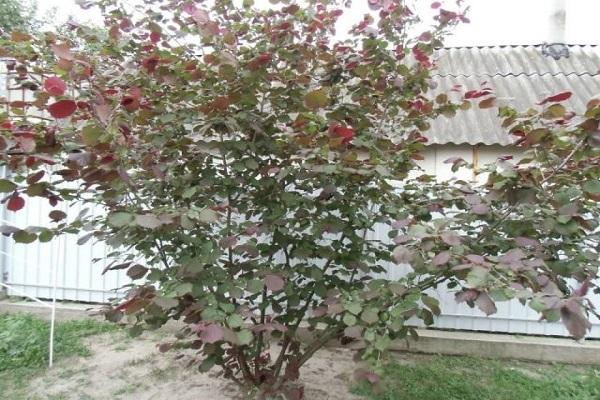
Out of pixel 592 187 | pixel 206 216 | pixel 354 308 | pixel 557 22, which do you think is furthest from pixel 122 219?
pixel 557 22

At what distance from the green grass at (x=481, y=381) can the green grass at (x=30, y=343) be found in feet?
7.94

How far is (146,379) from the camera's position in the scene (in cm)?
340

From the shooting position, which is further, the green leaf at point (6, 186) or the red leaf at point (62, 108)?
the green leaf at point (6, 186)

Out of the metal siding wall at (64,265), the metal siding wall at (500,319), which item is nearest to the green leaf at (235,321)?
the metal siding wall at (500,319)

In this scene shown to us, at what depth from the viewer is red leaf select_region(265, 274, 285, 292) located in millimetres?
1788

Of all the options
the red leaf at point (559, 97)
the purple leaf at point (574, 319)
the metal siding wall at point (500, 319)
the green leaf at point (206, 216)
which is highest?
the red leaf at point (559, 97)

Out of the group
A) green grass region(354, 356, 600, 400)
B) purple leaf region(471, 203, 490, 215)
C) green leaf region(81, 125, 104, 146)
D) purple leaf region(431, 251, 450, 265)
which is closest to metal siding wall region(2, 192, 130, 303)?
green grass region(354, 356, 600, 400)

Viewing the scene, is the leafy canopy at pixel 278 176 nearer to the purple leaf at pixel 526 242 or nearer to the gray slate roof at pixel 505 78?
the purple leaf at pixel 526 242

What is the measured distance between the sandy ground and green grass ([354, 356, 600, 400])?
323 millimetres

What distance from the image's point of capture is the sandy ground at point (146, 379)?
3152 mm

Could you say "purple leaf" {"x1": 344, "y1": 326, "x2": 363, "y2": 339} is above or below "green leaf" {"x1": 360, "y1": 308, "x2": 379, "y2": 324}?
below

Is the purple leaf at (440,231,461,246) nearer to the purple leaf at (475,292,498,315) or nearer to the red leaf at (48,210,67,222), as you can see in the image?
the purple leaf at (475,292,498,315)

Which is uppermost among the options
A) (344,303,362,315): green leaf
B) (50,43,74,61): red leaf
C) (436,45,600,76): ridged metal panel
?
(436,45,600,76): ridged metal panel

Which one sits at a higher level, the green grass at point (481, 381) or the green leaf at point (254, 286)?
the green leaf at point (254, 286)
